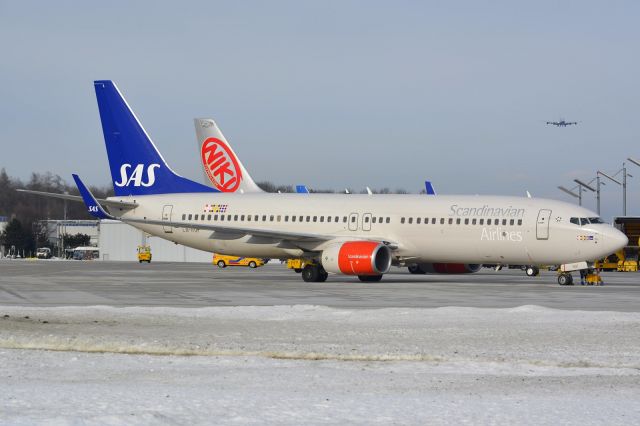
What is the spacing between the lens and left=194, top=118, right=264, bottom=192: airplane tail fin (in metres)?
59.2

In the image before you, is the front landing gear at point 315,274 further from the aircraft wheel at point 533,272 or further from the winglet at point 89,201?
the aircraft wheel at point 533,272

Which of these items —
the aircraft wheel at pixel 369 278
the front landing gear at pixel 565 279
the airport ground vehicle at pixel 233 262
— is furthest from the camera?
the airport ground vehicle at pixel 233 262

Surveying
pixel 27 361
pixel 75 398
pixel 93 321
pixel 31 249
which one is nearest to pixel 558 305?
pixel 93 321

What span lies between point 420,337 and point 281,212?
26700mm

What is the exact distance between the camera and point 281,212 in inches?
1746

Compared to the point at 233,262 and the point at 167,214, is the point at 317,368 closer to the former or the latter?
the point at 167,214

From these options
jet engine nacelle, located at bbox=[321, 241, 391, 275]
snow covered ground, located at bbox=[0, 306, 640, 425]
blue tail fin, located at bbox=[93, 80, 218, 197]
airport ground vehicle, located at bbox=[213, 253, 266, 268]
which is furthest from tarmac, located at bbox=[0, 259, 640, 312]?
airport ground vehicle, located at bbox=[213, 253, 266, 268]

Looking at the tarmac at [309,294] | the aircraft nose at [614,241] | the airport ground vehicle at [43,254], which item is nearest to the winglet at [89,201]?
the tarmac at [309,294]

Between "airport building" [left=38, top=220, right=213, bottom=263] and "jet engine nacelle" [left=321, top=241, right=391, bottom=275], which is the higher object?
"airport building" [left=38, top=220, right=213, bottom=263]

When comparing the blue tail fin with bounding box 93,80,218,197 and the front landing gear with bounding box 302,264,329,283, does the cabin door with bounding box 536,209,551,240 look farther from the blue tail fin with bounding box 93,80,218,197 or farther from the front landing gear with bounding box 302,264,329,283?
the blue tail fin with bounding box 93,80,218,197

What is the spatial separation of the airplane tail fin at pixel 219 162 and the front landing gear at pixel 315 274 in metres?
17.6

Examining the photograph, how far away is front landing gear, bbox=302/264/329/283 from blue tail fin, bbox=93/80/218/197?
950 cm

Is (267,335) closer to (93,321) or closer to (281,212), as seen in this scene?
(93,321)

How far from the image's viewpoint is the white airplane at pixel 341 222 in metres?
38.8
